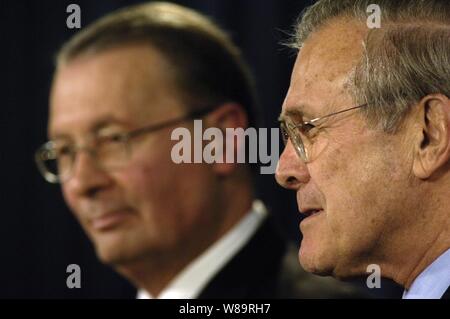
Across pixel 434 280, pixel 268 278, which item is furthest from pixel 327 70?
pixel 268 278

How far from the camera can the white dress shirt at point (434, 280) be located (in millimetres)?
1136

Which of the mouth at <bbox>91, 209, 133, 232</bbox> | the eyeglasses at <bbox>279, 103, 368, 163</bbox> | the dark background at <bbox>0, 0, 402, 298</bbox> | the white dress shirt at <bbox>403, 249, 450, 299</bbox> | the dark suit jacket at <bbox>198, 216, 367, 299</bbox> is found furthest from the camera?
the dark background at <bbox>0, 0, 402, 298</bbox>

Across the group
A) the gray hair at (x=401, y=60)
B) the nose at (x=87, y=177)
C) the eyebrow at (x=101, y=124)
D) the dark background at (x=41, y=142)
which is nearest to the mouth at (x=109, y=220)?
the nose at (x=87, y=177)

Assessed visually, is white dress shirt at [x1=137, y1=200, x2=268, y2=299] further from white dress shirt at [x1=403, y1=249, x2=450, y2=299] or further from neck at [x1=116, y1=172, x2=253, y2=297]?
white dress shirt at [x1=403, y1=249, x2=450, y2=299]

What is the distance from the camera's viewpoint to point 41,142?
7.07 ft

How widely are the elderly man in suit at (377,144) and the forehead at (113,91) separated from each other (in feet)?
1.87

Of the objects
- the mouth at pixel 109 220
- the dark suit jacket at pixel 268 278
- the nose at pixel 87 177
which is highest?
the nose at pixel 87 177

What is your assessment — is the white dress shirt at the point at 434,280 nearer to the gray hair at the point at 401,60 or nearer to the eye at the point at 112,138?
the gray hair at the point at 401,60

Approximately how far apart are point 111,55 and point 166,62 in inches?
4.2

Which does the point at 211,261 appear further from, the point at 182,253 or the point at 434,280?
the point at 434,280

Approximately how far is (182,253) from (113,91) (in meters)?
0.33

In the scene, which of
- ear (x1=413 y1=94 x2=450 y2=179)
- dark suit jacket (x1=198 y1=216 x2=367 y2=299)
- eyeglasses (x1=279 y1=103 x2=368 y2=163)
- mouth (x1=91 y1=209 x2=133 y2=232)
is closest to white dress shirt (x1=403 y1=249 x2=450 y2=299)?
ear (x1=413 y1=94 x2=450 y2=179)

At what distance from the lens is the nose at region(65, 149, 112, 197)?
1742 mm

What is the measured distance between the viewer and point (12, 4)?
81.2 inches
